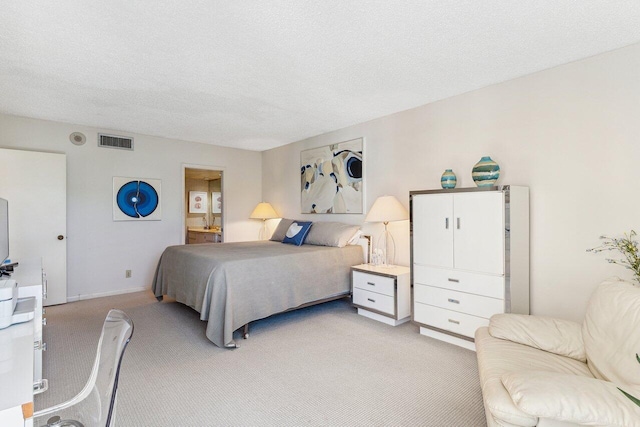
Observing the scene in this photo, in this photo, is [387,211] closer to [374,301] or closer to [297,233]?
[374,301]

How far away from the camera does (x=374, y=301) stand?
3.59 metres

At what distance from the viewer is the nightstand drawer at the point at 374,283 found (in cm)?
340

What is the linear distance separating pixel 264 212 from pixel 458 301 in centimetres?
383

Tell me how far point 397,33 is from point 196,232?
6193 millimetres

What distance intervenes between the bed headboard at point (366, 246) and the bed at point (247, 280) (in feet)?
0.14

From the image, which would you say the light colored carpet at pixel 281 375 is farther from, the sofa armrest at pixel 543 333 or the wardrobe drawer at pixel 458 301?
the sofa armrest at pixel 543 333

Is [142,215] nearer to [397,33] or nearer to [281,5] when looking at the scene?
[281,5]

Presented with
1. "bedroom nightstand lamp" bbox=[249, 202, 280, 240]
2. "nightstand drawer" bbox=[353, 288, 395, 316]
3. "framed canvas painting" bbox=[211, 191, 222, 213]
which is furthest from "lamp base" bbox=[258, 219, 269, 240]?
"nightstand drawer" bbox=[353, 288, 395, 316]

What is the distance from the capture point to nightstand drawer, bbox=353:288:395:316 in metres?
3.42

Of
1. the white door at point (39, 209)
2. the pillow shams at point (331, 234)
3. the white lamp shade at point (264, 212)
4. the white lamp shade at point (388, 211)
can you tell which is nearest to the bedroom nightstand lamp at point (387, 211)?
the white lamp shade at point (388, 211)

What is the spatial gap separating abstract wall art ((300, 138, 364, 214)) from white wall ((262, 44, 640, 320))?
1.11m

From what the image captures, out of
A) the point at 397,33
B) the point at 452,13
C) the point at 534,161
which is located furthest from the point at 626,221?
the point at 397,33

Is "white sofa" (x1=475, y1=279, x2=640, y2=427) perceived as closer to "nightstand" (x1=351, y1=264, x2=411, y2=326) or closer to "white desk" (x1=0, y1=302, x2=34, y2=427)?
"nightstand" (x1=351, y1=264, x2=411, y2=326)

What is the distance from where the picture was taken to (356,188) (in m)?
4.41
